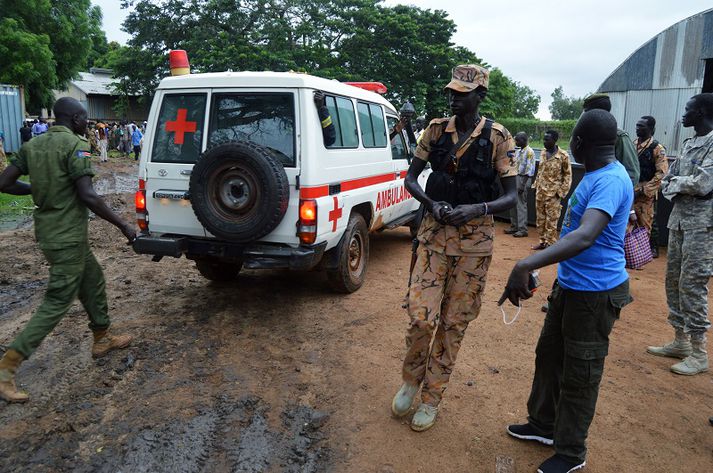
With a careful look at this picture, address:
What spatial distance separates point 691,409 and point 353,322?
2.62 metres

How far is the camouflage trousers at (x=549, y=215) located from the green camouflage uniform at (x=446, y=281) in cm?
476

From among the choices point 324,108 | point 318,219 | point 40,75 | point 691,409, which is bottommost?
point 691,409

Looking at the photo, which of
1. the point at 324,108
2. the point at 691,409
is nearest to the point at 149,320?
the point at 324,108

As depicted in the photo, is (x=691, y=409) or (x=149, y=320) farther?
(x=149, y=320)

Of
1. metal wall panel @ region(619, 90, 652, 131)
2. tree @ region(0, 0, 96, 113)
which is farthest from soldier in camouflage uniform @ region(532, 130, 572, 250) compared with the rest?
tree @ region(0, 0, 96, 113)

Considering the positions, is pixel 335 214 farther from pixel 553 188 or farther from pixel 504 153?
pixel 553 188

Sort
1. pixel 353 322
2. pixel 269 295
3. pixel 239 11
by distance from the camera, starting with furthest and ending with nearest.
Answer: pixel 239 11 < pixel 269 295 < pixel 353 322

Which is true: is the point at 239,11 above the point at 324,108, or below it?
above

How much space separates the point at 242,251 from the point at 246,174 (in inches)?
26.3

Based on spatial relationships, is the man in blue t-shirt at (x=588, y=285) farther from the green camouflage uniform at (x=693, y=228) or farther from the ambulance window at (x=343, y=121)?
the ambulance window at (x=343, y=121)

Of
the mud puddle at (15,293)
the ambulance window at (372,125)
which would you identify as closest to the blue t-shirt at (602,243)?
the ambulance window at (372,125)

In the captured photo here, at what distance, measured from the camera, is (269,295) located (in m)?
5.34

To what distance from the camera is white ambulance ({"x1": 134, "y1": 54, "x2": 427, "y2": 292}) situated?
418cm

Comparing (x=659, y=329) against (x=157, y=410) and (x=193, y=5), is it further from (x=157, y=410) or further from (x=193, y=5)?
(x=193, y=5)
